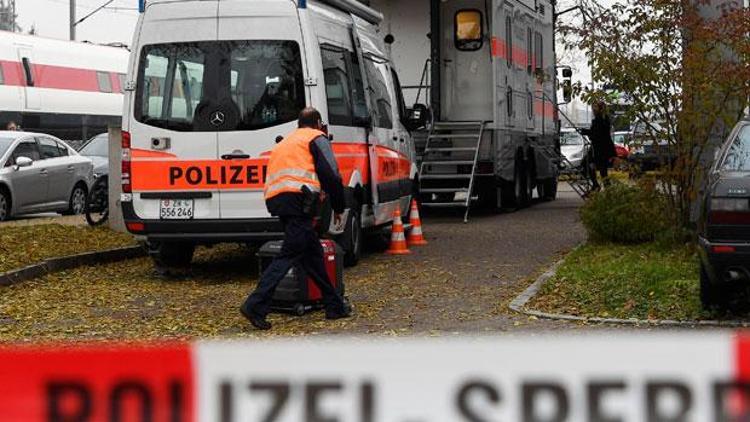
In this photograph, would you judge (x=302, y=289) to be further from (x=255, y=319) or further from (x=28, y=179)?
(x=28, y=179)

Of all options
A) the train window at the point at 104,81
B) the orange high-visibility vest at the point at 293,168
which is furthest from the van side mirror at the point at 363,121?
the train window at the point at 104,81

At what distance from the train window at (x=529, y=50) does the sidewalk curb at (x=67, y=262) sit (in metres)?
9.62

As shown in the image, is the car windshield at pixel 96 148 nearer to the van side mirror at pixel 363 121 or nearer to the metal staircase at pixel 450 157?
the metal staircase at pixel 450 157

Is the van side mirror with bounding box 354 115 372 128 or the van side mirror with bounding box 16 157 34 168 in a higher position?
the van side mirror with bounding box 354 115 372 128

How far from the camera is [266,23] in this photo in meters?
12.3

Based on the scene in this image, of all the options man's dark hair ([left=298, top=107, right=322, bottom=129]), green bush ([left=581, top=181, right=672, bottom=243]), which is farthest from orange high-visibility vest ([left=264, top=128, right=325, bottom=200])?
green bush ([left=581, top=181, right=672, bottom=243])

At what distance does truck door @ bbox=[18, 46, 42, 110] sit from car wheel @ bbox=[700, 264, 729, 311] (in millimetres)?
24085

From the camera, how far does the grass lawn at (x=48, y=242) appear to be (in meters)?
13.8

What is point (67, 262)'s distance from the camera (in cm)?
1395

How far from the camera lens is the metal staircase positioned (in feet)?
65.4

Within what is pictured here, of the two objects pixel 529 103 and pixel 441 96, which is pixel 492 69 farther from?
pixel 529 103

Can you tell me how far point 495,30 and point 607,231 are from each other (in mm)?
6165

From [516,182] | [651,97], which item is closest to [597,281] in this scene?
[651,97]

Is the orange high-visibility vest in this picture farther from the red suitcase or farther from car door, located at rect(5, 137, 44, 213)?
car door, located at rect(5, 137, 44, 213)
